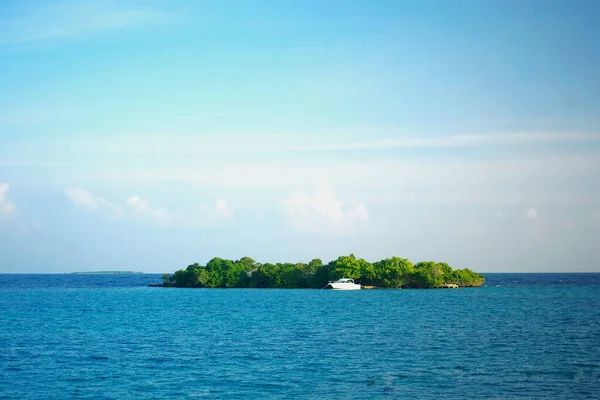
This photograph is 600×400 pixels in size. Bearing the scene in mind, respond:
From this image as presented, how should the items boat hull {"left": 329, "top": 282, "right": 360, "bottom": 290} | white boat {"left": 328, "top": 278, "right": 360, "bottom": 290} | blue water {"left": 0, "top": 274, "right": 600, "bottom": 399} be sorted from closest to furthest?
1. blue water {"left": 0, "top": 274, "right": 600, "bottom": 399}
2. boat hull {"left": 329, "top": 282, "right": 360, "bottom": 290}
3. white boat {"left": 328, "top": 278, "right": 360, "bottom": 290}

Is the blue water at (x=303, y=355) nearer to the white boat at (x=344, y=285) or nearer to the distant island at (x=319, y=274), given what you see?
the white boat at (x=344, y=285)

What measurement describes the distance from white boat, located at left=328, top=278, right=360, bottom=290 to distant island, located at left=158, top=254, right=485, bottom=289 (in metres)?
2.60

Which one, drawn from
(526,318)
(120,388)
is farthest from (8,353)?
(526,318)

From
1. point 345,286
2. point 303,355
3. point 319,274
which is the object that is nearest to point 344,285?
point 345,286

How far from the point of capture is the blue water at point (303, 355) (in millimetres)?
38500

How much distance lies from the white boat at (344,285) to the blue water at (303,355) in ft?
216

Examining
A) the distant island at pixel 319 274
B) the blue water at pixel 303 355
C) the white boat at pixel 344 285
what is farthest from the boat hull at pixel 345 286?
the blue water at pixel 303 355

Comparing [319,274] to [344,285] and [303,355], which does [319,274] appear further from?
[303,355]

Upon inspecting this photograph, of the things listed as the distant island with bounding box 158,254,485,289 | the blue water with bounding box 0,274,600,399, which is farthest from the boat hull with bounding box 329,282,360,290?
the blue water with bounding box 0,274,600,399

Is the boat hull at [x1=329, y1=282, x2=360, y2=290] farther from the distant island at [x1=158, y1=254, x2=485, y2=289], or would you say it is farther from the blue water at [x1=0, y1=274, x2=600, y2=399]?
the blue water at [x1=0, y1=274, x2=600, y2=399]

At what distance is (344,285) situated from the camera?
154 metres

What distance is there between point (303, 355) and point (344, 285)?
344 feet

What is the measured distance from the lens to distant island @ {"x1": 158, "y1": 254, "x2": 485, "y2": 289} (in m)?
159

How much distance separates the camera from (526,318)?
79.4 m
